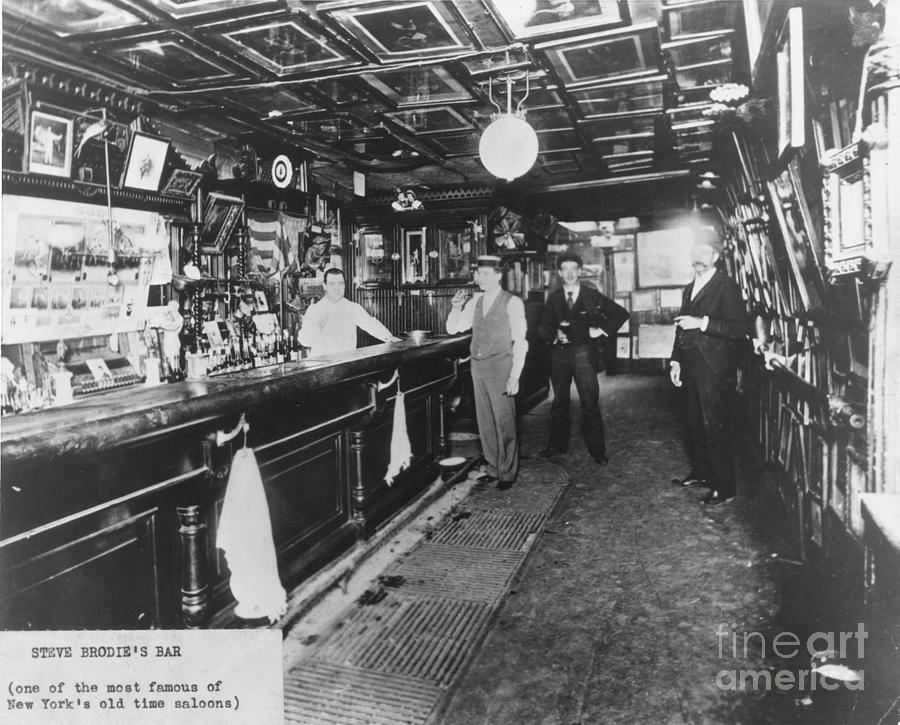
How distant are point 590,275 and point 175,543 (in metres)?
8.35

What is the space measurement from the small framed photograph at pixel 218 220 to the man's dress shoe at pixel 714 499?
3.86 meters

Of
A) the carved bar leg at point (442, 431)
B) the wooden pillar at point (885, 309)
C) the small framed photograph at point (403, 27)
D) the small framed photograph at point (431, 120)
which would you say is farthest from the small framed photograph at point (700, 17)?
the carved bar leg at point (442, 431)

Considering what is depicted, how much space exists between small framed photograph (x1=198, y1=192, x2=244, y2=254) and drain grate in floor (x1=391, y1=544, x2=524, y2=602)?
2.91 meters

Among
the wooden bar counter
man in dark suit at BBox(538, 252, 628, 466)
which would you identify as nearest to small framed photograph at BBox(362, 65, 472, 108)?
man in dark suit at BBox(538, 252, 628, 466)

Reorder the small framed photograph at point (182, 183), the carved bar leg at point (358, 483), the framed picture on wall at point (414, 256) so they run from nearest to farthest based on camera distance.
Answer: the carved bar leg at point (358, 483), the small framed photograph at point (182, 183), the framed picture on wall at point (414, 256)

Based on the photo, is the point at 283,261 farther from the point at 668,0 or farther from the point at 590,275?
the point at 590,275

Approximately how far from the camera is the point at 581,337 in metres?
4.78

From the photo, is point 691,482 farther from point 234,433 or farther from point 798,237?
point 234,433

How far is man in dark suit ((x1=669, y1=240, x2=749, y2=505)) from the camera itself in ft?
11.6

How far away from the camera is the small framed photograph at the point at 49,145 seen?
11.1 feet

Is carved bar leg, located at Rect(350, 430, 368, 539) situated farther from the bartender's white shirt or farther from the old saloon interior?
the bartender's white shirt

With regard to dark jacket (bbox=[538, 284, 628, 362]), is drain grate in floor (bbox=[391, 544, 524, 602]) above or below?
below

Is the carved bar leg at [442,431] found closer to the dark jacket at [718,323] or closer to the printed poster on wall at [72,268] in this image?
the dark jacket at [718,323]

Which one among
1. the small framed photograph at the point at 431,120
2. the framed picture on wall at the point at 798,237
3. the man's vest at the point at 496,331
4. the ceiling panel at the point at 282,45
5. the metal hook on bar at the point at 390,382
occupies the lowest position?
the metal hook on bar at the point at 390,382
